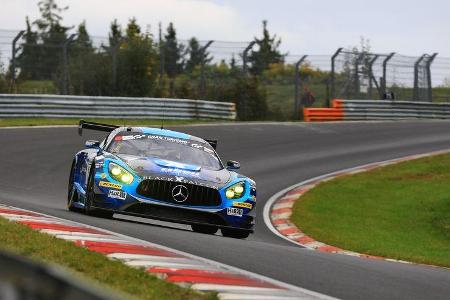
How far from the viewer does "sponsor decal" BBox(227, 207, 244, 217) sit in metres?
10.7

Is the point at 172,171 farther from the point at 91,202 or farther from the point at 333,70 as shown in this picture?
the point at 333,70

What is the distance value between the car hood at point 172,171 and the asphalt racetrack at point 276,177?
0.58 metres

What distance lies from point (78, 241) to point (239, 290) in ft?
7.28

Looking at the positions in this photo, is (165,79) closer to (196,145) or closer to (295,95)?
(295,95)

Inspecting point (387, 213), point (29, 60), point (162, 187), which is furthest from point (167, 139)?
point (29, 60)

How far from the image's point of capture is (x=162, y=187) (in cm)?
1038

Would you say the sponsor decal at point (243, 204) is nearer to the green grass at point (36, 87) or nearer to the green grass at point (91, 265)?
the green grass at point (91, 265)

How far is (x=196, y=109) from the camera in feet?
99.0

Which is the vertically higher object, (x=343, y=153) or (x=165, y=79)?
(x=165, y=79)

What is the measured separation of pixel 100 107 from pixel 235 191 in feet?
59.0

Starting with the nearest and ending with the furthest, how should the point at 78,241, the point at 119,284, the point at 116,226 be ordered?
1. the point at 119,284
2. the point at 78,241
3. the point at 116,226

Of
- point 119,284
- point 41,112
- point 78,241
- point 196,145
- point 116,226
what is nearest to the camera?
point 119,284

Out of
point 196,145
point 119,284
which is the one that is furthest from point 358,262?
point 196,145

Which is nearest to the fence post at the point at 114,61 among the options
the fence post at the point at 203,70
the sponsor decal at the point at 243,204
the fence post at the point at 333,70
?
the fence post at the point at 203,70
